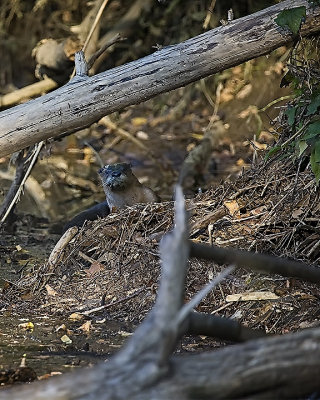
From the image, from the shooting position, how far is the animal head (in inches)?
252

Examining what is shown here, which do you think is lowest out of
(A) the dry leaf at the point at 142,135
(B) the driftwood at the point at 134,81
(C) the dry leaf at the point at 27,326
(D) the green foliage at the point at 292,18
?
(A) the dry leaf at the point at 142,135

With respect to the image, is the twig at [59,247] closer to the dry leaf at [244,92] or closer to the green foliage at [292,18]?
the green foliage at [292,18]

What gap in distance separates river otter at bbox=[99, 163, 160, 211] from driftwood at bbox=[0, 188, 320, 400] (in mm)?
4029

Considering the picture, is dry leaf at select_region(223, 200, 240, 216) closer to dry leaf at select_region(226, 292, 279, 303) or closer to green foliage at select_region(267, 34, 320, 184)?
green foliage at select_region(267, 34, 320, 184)

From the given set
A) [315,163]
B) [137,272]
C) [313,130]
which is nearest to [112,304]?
[137,272]

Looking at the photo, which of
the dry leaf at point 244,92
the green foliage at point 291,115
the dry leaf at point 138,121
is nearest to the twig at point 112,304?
the green foliage at point 291,115

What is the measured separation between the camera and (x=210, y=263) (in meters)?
4.65

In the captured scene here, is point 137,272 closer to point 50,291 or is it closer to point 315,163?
point 50,291

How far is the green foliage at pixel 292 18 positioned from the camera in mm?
4625

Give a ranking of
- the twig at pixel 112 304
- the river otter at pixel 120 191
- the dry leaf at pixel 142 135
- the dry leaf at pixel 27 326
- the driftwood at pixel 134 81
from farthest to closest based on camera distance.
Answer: the dry leaf at pixel 142 135
the river otter at pixel 120 191
the driftwood at pixel 134 81
the twig at pixel 112 304
the dry leaf at pixel 27 326

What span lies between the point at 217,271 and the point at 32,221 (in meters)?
2.88

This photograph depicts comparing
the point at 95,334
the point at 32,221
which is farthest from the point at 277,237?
the point at 32,221

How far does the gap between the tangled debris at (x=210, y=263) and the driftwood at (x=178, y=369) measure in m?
1.75

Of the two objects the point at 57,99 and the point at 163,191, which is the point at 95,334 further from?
the point at 163,191
